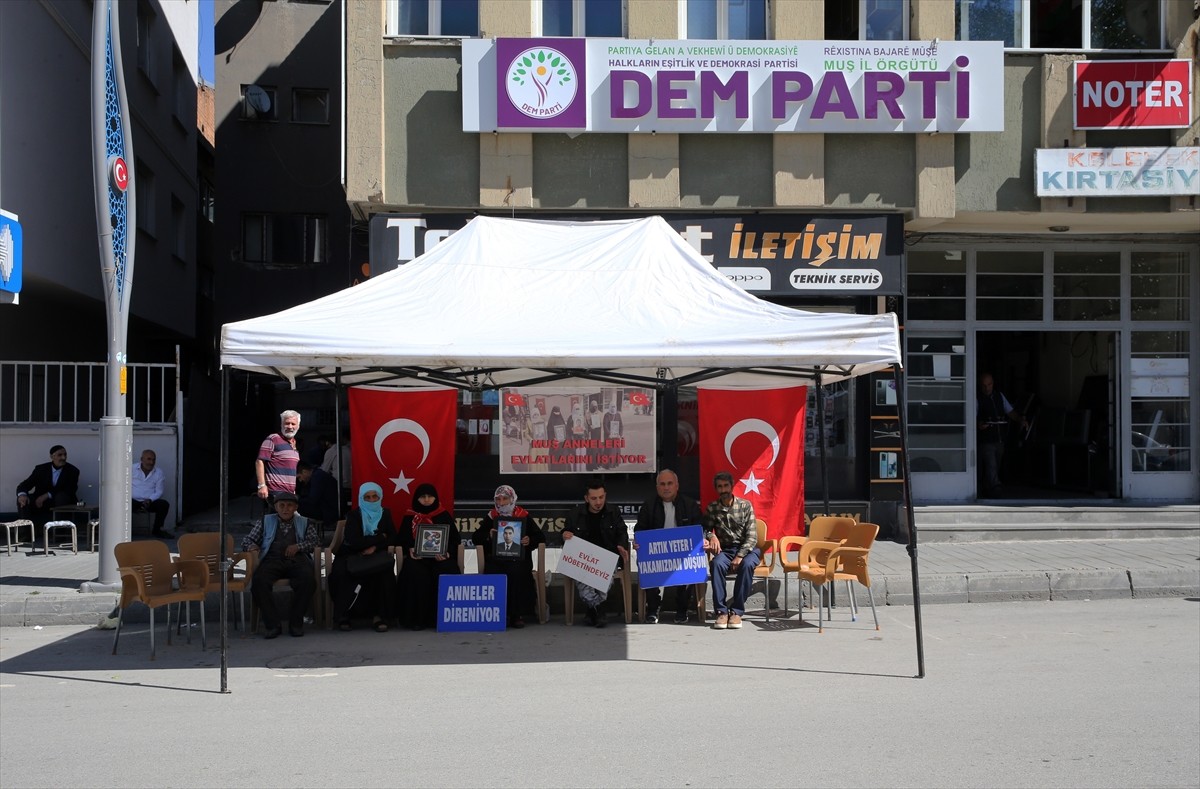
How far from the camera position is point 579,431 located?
13.0 metres

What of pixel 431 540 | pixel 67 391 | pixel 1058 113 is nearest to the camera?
pixel 431 540

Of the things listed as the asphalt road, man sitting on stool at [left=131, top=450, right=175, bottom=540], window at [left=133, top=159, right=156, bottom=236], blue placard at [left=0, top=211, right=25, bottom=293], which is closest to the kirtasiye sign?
the asphalt road

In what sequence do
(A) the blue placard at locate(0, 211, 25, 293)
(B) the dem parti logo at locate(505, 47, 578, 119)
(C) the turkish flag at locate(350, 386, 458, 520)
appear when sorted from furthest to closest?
(B) the dem parti logo at locate(505, 47, 578, 119) → (A) the blue placard at locate(0, 211, 25, 293) → (C) the turkish flag at locate(350, 386, 458, 520)

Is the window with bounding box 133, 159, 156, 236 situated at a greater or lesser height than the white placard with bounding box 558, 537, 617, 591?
greater

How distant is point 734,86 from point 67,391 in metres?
10.1

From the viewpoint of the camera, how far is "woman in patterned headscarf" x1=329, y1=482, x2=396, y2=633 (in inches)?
362

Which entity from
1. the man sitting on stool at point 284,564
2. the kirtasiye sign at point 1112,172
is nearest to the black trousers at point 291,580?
the man sitting on stool at point 284,564

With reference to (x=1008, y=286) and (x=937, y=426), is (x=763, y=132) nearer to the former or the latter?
(x=1008, y=286)

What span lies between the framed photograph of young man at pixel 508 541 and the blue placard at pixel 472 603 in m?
0.30

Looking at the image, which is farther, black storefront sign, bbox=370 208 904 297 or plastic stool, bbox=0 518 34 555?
black storefront sign, bbox=370 208 904 297

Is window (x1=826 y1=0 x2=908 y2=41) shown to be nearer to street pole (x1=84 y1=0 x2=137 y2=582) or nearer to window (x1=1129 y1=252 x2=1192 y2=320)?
window (x1=1129 y1=252 x2=1192 y2=320)

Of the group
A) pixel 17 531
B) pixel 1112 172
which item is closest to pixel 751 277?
pixel 1112 172

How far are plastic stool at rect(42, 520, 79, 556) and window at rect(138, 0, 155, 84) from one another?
967 cm

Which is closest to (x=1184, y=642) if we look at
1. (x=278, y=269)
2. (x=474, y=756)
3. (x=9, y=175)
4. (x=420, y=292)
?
(x=474, y=756)
